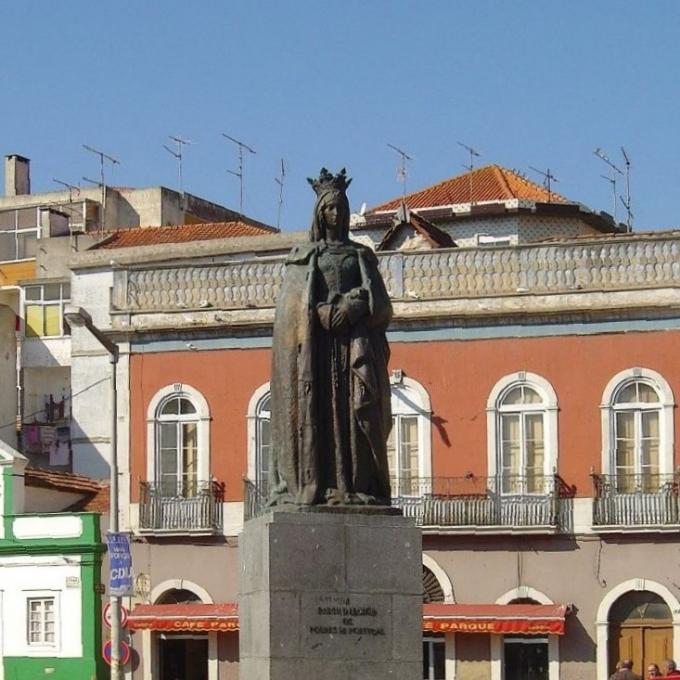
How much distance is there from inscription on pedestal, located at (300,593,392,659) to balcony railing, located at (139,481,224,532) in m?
23.9

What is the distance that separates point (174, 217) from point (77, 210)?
10.1 ft

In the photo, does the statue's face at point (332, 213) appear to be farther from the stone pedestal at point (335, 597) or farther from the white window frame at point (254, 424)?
the white window frame at point (254, 424)

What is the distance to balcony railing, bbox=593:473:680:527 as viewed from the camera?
38781mm

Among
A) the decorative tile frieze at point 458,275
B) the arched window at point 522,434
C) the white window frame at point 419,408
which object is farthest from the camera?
the white window frame at point 419,408

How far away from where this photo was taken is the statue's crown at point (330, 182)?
61.0 ft

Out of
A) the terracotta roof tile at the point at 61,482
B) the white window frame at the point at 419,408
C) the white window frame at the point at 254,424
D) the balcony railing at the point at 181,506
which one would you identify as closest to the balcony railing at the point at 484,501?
the white window frame at the point at 419,408

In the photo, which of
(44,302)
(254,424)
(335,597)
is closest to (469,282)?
(254,424)

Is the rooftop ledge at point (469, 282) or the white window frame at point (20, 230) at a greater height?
the white window frame at point (20, 230)

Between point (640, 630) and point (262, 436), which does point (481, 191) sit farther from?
point (640, 630)

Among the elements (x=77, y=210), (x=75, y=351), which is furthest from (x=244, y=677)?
(x=77, y=210)

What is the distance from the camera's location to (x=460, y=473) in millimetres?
40375

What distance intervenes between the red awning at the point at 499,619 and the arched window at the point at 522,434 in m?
2.12

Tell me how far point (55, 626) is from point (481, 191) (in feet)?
49.9

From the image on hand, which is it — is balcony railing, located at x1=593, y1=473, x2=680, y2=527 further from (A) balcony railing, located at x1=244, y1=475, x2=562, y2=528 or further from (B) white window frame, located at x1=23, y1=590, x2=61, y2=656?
(B) white window frame, located at x1=23, y1=590, x2=61, y2=656
